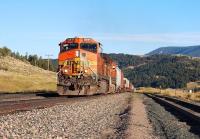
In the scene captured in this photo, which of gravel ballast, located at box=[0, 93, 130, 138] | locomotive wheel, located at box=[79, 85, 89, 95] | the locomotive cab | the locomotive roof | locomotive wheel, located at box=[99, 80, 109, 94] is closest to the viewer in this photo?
gravel ballast, located at box=[0, 93, 130, 138]

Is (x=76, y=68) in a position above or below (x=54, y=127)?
above

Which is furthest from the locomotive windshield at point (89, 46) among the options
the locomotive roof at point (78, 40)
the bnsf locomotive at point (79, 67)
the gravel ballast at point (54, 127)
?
the gravel ballast at point (54, 127)

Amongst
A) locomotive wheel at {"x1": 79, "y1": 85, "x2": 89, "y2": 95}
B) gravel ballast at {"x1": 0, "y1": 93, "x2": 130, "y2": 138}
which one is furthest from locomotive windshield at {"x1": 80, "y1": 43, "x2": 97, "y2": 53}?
gravel ballast at {"x1": 0, "y1": 93, "x2": 130, "y2": 138}

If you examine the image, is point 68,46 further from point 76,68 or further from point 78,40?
point 76,68

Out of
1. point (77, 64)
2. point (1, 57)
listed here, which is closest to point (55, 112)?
point (77, 64)

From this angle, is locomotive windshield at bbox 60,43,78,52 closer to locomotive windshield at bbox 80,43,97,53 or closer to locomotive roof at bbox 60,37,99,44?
locomotive roof at bbox 60,37,99,44

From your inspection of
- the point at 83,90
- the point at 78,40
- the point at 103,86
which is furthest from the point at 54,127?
the point at 103,86

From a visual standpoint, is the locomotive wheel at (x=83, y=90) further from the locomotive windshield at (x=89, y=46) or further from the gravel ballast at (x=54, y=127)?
the gravel ballast at (x=54, y=127)

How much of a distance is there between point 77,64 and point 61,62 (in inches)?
51.6

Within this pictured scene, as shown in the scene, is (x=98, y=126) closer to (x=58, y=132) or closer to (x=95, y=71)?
(x=58, y=132)

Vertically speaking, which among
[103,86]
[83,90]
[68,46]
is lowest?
[83,90]

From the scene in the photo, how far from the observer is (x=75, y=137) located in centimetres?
1350

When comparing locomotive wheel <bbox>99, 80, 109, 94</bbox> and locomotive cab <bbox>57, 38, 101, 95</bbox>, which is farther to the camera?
locomotive wheel <bbox>99, 80, 109, 94</bbox>

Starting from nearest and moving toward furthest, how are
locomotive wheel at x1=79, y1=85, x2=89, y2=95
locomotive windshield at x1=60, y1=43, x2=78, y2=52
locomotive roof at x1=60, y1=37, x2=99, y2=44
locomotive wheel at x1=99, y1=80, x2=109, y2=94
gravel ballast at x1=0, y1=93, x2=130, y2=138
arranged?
gravel ballast at x1=0, y1=93, x2=130, y2=138 → locomotive wheel at x1=79, y1=85, x2=89, y2=95 → locomotive windshield at x1=60, y1=43, x2=78, y2=52 → locomotive roof at x1=60, y1=37, x2=99, y2=44 → locomotive wheel at x1=99, y1=80, x2=109, y2=94
